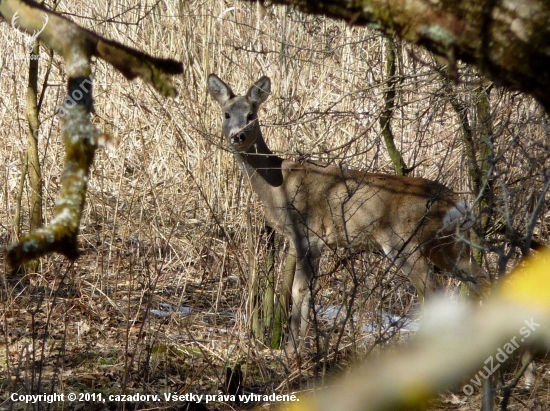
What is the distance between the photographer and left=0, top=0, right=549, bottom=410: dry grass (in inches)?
198

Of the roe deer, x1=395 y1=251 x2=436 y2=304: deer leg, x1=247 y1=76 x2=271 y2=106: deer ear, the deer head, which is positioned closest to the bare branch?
the roe deer

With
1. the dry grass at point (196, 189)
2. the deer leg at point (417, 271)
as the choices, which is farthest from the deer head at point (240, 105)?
the deer leg at point (417, 271)

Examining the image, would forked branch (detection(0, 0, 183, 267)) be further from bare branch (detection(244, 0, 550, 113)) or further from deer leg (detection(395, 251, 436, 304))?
deer leg (detection(395, 251, 436, 304))

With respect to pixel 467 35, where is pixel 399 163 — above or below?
above

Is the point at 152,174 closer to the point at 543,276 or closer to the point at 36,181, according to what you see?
the point at 36,181

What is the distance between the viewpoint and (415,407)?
598 millimetres

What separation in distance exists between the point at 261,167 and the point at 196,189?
105 cm

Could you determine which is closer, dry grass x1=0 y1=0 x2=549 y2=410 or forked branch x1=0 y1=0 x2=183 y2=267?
forked branch x1=0 y1=0 x2=183 y2=267

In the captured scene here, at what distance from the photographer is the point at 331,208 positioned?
6.90 metres

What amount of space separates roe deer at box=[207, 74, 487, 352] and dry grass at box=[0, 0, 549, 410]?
216 mm

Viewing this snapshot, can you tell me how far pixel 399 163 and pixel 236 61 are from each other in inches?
108

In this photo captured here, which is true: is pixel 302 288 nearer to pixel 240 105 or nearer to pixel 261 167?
pixel 261 167

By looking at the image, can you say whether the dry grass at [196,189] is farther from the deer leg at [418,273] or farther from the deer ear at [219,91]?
the deer ear at [219,91]

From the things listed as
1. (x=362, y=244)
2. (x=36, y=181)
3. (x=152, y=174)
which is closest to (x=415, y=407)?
(x=362, y=244)
